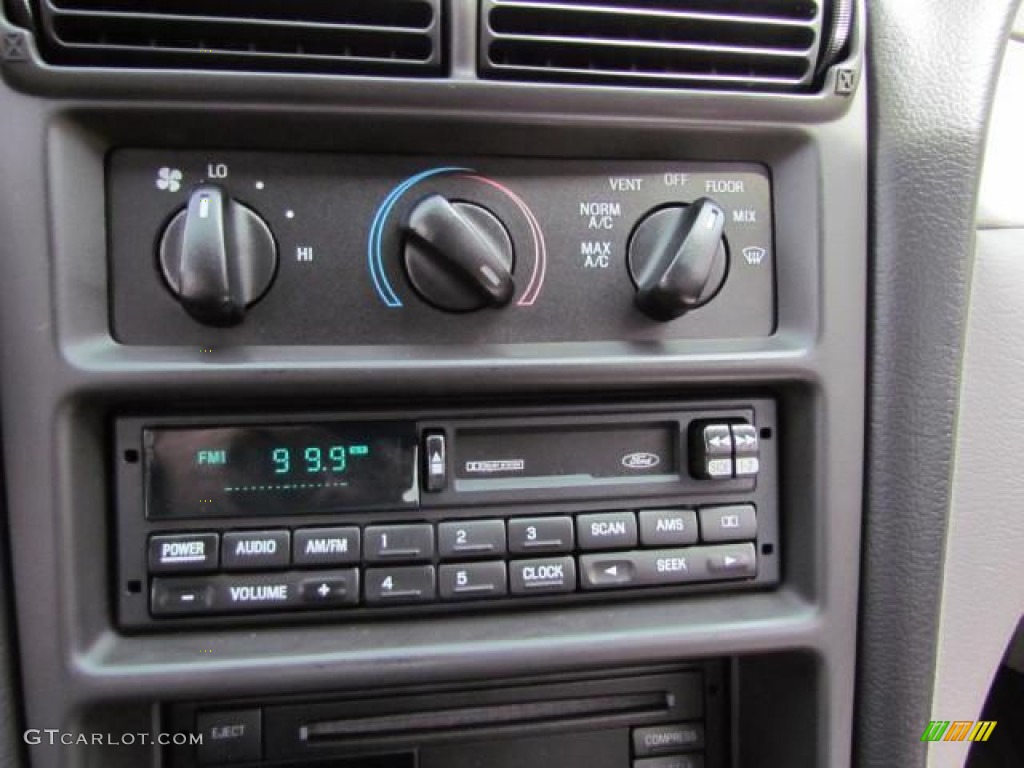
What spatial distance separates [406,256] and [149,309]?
9.3 inches

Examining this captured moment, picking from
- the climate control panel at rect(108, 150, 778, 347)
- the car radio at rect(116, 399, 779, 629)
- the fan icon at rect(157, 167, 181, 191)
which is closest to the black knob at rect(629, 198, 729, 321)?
the climate control panel at rect(108, 150, 778, 347)

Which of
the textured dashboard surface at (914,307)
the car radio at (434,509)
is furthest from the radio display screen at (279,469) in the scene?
the textured dashboard surface at (914,307)

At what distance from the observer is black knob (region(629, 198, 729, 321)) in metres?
0.68

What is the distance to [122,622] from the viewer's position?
671 millimetres

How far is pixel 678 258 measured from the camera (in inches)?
26.8

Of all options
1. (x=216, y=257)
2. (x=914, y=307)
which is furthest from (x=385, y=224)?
(x=914, y=307)

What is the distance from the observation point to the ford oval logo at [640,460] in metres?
0.74

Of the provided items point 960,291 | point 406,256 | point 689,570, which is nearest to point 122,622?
point 406,256

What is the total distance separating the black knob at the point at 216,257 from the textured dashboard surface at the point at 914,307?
60 centimetres

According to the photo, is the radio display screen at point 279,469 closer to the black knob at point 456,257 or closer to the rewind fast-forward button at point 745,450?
the black knob at point 456,257

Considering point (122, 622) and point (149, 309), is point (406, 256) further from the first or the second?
point (122, 622)

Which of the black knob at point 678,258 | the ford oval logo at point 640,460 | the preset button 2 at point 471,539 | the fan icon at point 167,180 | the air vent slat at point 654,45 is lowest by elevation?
the preset button 2 at point 471,539

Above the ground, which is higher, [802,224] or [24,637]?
[802,224]

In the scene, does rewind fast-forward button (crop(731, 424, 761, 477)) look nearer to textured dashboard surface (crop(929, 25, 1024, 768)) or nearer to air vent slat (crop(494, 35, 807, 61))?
textured dashboard surface (crop(929, 25, 1024, 768))
